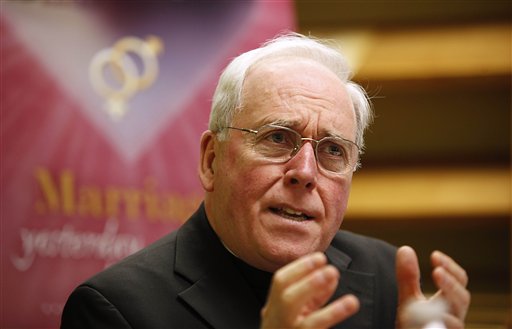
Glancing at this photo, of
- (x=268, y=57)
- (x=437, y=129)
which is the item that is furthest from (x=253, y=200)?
(x=437, y=129)

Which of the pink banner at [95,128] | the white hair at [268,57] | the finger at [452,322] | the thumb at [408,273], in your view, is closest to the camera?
the finger at [452,322]

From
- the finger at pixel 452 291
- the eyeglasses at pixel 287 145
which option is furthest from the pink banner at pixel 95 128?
the finger at pixel 452 291

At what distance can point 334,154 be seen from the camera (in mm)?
1659

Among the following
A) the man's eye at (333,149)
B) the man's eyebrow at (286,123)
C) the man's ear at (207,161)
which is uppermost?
the man's eyebrow at (286,123)

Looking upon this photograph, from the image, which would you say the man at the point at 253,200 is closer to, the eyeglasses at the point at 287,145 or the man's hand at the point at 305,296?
the eyeglasses at the point at 287,145

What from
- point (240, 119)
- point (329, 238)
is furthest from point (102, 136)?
point (329, 238)

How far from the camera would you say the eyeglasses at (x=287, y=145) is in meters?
1.61

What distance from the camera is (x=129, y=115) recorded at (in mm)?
2271

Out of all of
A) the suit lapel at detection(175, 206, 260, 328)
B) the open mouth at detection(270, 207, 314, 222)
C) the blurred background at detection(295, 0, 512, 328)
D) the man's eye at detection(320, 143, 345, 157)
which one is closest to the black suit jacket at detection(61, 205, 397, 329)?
the suit lapel at detection(175, 206, 260, 328)

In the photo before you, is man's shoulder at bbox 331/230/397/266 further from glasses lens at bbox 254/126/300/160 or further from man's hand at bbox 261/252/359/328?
man's hand at bbox 261/252/359/328

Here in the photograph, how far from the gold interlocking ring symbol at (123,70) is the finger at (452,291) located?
1275mm

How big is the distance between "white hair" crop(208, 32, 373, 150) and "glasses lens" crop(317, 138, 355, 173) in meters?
0.09

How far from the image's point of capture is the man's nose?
61.3 inches

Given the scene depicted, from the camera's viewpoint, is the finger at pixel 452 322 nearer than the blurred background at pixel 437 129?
Yes
